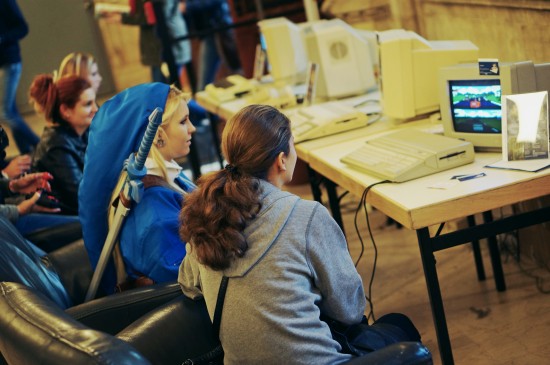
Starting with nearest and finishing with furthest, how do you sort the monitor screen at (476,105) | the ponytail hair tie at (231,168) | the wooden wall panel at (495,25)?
the ponytail hair tie at (231,168)
the monitor screen at (476,105)
the wooden wall panel at (495,25)

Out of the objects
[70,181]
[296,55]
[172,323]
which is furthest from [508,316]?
[296,55]

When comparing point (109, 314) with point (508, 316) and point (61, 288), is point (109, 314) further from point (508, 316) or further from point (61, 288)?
point (508, 316)

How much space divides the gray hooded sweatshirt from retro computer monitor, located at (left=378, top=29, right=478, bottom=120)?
162 cm

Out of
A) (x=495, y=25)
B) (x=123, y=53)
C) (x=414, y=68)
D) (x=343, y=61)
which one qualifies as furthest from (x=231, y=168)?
(x=123, y=53)

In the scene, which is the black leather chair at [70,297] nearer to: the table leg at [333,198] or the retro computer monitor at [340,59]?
the table leg at [333,198]

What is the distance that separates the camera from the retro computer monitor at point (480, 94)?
105 inches

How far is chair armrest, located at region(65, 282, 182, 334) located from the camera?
2477 mm

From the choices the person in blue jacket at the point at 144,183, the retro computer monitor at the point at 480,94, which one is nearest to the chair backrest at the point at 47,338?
the person in blue jacket at the point at 144,183

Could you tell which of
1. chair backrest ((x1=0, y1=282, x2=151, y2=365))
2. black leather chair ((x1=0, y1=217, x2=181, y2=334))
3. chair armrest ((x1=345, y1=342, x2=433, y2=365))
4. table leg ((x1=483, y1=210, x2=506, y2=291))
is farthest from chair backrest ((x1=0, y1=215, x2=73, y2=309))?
table leg ((x1=483, y1=210, x2=506, y2=291))

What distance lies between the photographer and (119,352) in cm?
146

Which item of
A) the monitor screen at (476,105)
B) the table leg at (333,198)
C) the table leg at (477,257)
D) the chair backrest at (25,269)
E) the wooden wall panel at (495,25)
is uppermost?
the wooden wall panel at (495,25)

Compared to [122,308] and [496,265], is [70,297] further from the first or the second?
[496,265]

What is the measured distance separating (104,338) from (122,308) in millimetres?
1010

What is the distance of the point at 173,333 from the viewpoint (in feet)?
7.28
